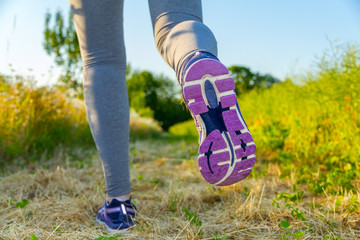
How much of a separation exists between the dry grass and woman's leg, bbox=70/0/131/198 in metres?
0.27

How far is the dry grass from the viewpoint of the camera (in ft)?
3.61

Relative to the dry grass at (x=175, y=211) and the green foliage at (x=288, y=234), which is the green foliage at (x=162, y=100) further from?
the green foliage at (x=288, y=234)

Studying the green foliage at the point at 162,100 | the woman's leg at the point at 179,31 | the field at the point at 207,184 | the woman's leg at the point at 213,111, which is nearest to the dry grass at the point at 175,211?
the field at the point at 207,184

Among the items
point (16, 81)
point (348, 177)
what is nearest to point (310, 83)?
point (348, 177)

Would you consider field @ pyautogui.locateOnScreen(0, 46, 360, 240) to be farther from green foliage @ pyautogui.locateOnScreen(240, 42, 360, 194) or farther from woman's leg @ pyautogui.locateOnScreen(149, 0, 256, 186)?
woman's leg @ pyautogui.locateOnScreen(149, 0, 256, 186)

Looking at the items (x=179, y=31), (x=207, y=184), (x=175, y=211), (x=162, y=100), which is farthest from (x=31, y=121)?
(x=162, y=100)

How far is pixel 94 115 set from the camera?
3.82 feet

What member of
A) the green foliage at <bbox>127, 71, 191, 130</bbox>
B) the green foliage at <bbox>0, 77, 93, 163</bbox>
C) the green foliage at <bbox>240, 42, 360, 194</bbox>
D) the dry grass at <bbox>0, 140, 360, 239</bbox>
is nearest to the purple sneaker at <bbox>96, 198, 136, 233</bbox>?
the dry grass at <bbox>0, 140, 360, 239</bbox>

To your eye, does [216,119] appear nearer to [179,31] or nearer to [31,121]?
[179,31]

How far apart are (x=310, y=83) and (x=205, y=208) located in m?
1.88

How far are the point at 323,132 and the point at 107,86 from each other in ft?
5.96

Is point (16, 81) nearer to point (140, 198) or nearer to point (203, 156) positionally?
point (140, 198)

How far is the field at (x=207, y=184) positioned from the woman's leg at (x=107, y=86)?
0.99ft

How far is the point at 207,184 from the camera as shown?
6.31 feet
